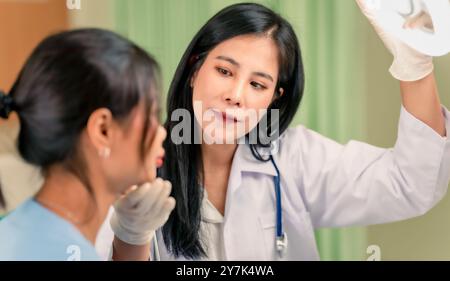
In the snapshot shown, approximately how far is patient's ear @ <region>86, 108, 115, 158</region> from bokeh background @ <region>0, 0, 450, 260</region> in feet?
0.50

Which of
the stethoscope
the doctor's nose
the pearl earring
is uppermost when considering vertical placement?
the doctor's nose

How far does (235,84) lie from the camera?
4.39 ft

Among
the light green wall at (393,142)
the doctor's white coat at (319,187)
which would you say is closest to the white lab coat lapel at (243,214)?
the doctor's white coat at (319,187)

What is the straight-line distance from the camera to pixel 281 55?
1.35 meters

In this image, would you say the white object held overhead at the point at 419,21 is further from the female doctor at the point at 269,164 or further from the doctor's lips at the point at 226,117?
the doctor's lips at the point at 226,117

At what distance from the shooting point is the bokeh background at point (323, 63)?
1.34 meters

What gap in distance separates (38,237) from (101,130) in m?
0.24

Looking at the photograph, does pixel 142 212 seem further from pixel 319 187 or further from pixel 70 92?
pixel 319 187

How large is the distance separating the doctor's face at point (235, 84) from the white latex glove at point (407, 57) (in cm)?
24

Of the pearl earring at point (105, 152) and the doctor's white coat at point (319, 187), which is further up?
the pearl earring at point (105, 152)

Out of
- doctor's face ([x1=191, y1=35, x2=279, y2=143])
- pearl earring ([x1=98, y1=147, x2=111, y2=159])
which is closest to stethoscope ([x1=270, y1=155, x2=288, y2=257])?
doctor's face ([x1=191, y1=35, x2=279, y2=143])

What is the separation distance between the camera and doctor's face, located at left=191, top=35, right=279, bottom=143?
1330 mm

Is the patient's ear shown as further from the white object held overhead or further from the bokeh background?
the white object held overhead
